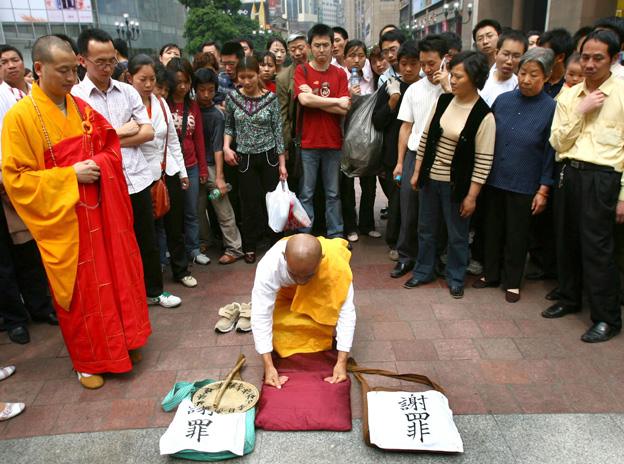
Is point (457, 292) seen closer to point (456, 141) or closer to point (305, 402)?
point (456, 141)

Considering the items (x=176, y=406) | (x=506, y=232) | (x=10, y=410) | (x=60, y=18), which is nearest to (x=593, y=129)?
(x=506, y=232)

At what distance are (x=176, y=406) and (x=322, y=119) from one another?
9.28ft

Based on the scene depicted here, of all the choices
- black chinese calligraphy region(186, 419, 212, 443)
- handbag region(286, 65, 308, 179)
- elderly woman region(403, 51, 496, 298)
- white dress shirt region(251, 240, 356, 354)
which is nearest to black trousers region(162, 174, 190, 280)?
handbag region(286, 65, 308, 179)

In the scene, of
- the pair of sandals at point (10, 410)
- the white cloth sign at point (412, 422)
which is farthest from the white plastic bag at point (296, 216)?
the pair of sandals at point (10, 410)

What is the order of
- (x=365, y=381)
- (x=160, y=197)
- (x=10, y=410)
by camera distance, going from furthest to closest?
1. (x=160, y=197)
2. (x=365, y=381)
3. (x=10, y=410)

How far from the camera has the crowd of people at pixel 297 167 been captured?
2.78 metres

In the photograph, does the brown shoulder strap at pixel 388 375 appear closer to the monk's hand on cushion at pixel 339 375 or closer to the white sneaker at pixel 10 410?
the monk's hand on cushion at pixel 339 375

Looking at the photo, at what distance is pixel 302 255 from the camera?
7.68ft

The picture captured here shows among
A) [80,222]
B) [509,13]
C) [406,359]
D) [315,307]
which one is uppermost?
[509,13]

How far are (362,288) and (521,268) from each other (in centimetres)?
124

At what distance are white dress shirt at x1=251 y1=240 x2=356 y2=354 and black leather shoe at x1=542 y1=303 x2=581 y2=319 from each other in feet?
5.43

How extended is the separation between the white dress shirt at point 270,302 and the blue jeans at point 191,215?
1.90 metres

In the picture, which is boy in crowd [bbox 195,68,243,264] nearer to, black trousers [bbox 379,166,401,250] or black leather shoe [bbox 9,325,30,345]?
black trousers [bbox 379,166,401,250]

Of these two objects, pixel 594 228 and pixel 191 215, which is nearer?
pixel 594 228
